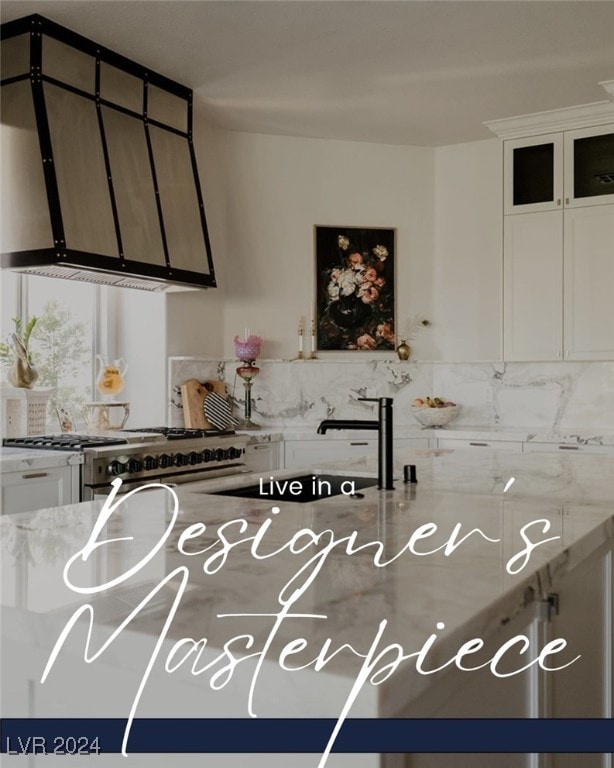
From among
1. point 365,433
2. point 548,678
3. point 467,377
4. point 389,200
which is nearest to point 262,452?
point 365,433

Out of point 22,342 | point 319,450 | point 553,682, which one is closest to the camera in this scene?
point 553,682

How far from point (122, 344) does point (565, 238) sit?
2813 millimetres

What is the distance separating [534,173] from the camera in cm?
495

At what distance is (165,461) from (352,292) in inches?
78.9

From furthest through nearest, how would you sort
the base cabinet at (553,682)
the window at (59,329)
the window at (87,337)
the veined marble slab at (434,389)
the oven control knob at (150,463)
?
the veined marble slab at (434,389) → the window at (87,337) → the window at (59,329) → the oven control knob at (150,463) → the base cabinet at (553,682)

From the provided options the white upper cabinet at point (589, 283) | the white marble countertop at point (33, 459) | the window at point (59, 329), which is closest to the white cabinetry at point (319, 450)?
the window at point (59, 329)

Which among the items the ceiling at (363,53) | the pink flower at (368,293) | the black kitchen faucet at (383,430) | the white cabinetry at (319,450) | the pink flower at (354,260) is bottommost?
the white cabinetry at (319,450)

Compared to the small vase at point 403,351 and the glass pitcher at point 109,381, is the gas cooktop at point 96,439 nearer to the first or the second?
the glass pitcher at point 109,381

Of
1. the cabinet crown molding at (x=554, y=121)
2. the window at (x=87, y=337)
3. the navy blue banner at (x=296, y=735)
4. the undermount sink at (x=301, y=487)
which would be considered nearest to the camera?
the navy blue banner at (x=296, y=735)

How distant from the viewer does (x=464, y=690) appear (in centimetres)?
112

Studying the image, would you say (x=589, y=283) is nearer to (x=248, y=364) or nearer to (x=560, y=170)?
(x=560, y=170)

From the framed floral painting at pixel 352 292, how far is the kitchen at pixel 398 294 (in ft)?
0.25

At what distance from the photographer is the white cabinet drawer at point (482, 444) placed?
4.61 metres

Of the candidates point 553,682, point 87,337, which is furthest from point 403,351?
point 553,682
